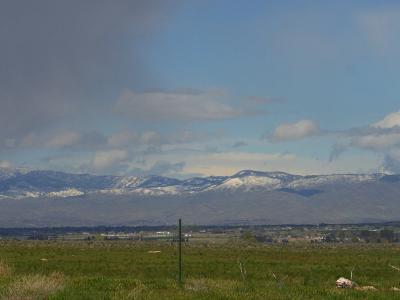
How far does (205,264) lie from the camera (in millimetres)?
64812

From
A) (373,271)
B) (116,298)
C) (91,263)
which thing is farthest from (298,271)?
(116,298)

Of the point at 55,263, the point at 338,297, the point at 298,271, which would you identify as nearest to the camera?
the point at 338,297

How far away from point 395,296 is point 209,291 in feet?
23.9

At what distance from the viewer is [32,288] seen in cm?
2872

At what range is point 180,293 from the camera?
28.9 m

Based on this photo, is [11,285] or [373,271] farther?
[373,271]

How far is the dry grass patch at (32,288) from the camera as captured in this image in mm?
27562

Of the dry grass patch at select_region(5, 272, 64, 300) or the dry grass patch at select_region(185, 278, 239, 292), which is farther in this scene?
the dry grass patch at select_region(185, 278, 239, 292)

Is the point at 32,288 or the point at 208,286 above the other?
the point at 32,288

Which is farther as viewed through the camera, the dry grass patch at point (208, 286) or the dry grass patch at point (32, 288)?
the dry grass patch at point (208, 286)

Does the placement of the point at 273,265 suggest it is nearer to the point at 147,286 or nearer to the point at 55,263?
the point at 55,263

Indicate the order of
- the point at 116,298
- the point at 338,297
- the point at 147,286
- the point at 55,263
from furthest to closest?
the point at 55,263, the point at 147,286, the point at 338,297, the point at 116,298

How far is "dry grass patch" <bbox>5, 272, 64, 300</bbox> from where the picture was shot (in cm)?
2756

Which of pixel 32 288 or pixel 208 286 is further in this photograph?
pixel 208 286
